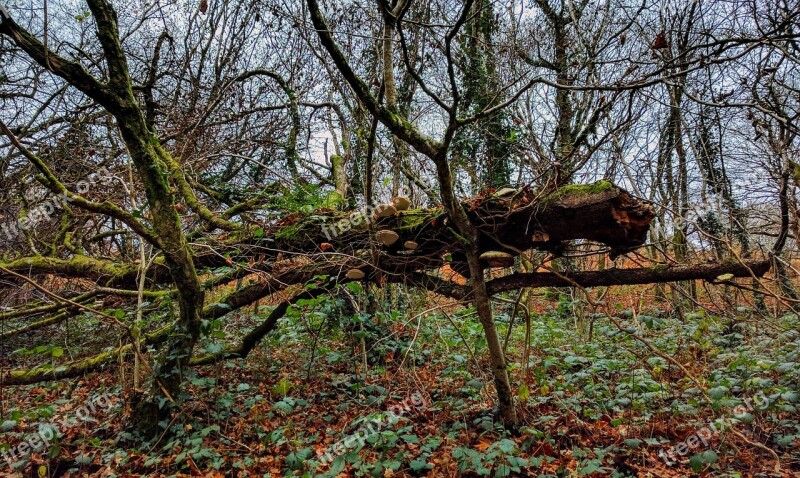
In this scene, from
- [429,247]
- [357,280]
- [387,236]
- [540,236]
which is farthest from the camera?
[357,280]

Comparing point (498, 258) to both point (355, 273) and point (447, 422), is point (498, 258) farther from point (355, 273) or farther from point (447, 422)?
point (447, 422)

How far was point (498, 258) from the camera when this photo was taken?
300 cm

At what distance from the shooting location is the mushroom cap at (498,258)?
2.99m

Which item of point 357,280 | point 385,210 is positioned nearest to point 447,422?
point 357,280

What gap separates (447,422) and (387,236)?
1.77 meters

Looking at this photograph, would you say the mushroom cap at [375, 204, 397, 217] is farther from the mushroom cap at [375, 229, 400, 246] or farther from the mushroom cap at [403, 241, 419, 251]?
the mushroom cap at [403, 241, 419, 251]

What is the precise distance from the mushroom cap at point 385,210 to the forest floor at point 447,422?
914 millimetres

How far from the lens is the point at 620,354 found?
4.72 meters

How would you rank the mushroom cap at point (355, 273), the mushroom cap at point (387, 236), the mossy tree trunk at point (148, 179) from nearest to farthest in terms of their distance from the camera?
the mossy tree trunk at point (148, 179) < the mushroom cap at point (387, 236) < the mushroom cap at point (355, 273)

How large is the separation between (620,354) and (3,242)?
900cm

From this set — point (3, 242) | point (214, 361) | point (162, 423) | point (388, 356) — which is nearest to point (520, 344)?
point (388, 356)

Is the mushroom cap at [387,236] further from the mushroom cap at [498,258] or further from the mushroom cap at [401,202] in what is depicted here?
the mushroom cap at [498,258]

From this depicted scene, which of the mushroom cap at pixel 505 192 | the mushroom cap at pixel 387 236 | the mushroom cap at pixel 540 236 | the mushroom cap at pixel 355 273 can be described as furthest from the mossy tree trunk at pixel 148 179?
the mushroom cap at pixel 540 236

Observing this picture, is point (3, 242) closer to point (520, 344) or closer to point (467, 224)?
point (467, 224)
